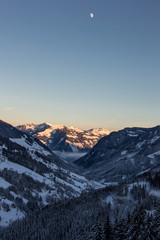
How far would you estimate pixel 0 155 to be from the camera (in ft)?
304

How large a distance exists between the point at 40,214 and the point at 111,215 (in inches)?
658

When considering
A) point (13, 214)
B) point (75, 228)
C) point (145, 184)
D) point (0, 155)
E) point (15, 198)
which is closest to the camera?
point (75, 228)

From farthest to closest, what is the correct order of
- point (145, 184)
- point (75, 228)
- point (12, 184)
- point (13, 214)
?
1. point (12, 184)
2. point (145, 184)
3. point (13, 214)
4. point (75, 228)

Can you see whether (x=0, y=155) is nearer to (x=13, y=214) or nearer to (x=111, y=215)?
(x=13, y=214)

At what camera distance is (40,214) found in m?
50.3

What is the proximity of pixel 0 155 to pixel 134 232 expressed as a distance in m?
74.5

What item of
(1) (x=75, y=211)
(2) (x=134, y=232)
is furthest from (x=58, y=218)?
(2) (x=134, y=232)

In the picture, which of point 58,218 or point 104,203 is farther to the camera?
point 104,203

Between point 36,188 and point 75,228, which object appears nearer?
point 75,228

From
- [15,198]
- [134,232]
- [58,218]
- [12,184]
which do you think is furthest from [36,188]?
[134,232]

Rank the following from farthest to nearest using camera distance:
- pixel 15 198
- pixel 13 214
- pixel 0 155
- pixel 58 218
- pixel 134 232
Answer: pixel 0 155, pixel 15 198, pixel 13 214, pixel 58 218, pixel 134 232

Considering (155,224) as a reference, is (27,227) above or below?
below

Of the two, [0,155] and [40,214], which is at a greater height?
[0,155]

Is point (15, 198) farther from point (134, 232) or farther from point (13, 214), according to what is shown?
point (134, 232)
